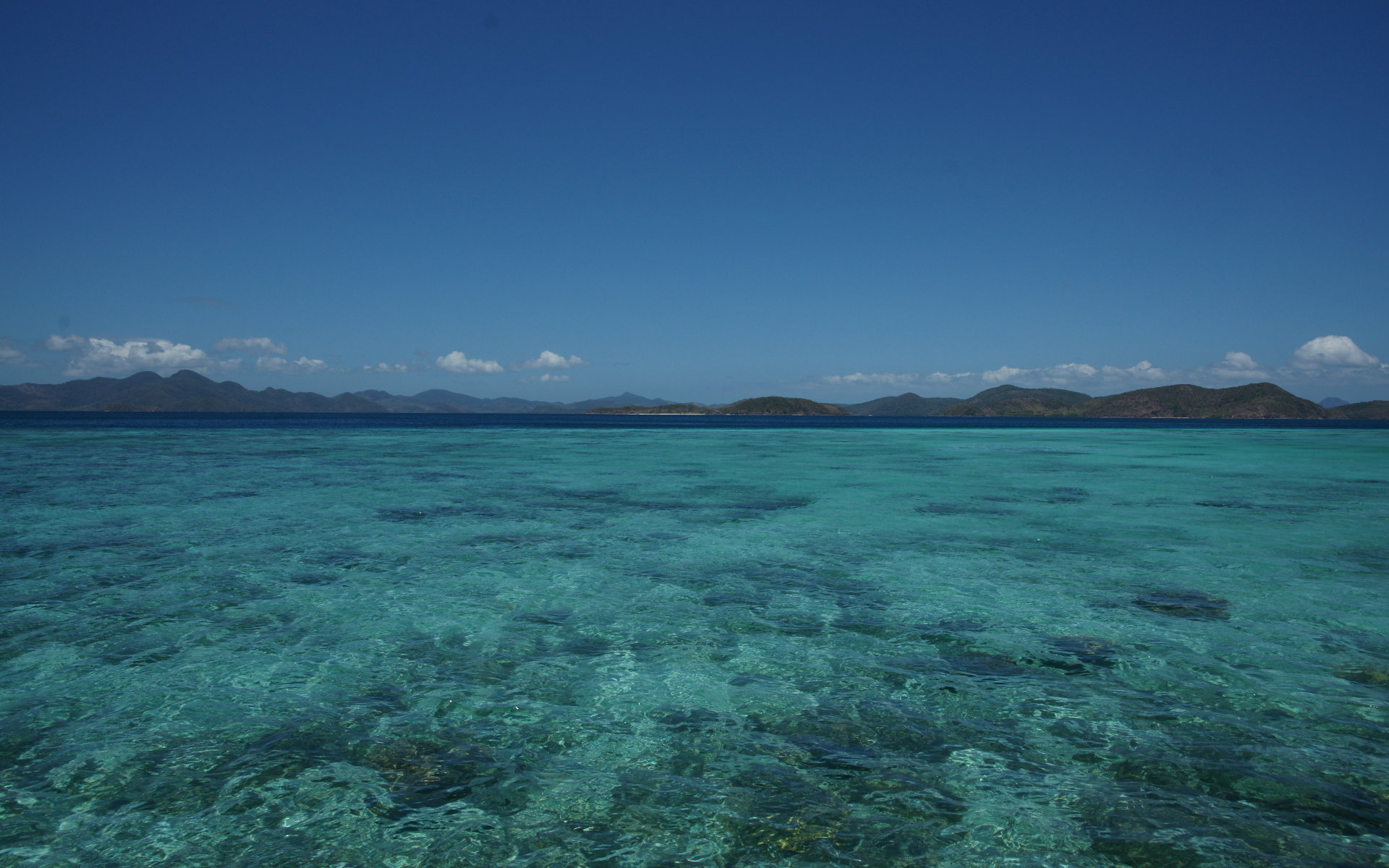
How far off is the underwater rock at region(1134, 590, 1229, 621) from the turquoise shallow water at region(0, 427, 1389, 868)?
0.17ft

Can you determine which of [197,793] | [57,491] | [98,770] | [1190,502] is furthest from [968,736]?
[57,491]

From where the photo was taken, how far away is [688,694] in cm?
546

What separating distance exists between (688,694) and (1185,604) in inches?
250

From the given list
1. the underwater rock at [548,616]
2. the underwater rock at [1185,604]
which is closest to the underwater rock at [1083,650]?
the underwater rock at [1185,604]

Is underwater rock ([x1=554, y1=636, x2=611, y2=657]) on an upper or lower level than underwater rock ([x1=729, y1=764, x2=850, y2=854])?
lower

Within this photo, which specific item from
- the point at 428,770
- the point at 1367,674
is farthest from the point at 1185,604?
the point at 428,770

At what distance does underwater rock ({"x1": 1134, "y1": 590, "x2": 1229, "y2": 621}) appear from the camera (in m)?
7.64

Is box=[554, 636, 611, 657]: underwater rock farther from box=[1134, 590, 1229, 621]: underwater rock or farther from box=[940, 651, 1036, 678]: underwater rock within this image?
box=[1134, 590, 1229, 621]: underwater rock

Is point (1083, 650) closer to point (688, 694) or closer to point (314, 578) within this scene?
point (688, 694)

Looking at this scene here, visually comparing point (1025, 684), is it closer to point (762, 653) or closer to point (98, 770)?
point (762, 653)

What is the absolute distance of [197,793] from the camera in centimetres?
392

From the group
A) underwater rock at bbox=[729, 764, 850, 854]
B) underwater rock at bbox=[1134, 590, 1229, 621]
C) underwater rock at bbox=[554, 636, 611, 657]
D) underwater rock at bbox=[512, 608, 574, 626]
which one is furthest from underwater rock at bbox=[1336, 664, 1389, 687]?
underwater rock at bbox=[512, 608, 574, 626]

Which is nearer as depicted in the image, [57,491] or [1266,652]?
[1266,652]

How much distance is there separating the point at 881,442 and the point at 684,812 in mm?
52909
